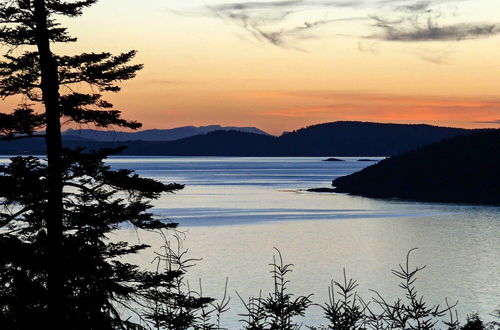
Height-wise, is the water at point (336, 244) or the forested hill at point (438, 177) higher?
the forested hill at point (438, 177)

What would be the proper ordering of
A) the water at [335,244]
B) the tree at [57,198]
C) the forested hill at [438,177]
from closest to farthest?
the tree at [57,198] → the water at [335,244] → the forested hill at [438,177]

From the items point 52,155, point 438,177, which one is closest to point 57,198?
point 52,155

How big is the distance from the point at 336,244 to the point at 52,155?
262ft

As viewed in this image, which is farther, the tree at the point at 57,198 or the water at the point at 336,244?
the water at the point at 336,244

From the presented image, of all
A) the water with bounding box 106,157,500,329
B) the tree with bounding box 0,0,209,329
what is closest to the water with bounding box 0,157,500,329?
the water with bounding box 106,157,500,329

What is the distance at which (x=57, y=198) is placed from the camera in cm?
1689

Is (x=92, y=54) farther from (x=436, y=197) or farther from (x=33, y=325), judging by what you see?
(x=436, y=197)

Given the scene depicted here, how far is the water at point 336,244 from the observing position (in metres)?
68.7

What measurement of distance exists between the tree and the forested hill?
5990 inches

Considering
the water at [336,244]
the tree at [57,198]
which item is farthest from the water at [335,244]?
the tree at [57,198]

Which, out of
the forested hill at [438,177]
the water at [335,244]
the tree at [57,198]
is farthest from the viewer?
the forested hill at [438,177]

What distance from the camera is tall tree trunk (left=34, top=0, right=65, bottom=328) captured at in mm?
15852

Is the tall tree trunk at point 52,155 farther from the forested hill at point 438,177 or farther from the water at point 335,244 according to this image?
the forested hill at point 438,177

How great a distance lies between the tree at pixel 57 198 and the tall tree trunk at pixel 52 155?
2cm
